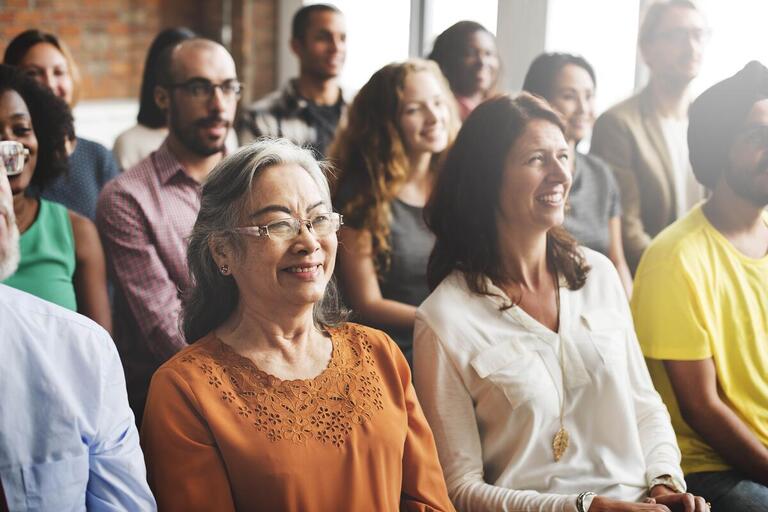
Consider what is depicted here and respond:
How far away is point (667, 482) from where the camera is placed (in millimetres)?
1968

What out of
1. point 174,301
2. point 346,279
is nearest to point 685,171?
point 346,279

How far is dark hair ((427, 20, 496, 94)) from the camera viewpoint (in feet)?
11.3

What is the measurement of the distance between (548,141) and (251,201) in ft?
2.26

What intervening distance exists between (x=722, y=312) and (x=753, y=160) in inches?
14.4

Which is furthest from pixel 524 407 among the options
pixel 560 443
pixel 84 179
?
pixel 84 179

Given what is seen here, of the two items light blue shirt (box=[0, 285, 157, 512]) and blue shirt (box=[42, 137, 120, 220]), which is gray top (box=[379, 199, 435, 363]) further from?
light blue shirt (box=[0, 285, 157, 512])

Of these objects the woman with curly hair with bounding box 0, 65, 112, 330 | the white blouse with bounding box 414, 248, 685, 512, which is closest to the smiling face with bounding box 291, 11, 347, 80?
the woman with curly hair with bounding box 0, 65, 112, 330

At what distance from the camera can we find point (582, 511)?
5.94ft

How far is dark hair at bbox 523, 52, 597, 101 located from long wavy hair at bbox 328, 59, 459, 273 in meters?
0.39

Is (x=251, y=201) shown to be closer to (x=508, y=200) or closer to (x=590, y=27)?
(x=508, y=200)

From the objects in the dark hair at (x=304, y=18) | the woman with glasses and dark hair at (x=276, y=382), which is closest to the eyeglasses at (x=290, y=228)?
the woman with glasses and dark hair at (x=276, y=382)

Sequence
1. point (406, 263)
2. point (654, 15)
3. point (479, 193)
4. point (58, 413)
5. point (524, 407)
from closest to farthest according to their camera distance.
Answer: point (58, 413)
point (524, 407)
point (479, 193)
point (406, 263)
point (654, 15)

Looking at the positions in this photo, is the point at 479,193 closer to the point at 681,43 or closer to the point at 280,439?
the point at 280,439

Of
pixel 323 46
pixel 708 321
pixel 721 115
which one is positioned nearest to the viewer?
pixel 708 321
